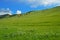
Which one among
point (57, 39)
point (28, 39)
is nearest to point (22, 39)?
point (28, 39)

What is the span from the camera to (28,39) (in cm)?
2444

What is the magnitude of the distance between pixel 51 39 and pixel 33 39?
2.20 metres

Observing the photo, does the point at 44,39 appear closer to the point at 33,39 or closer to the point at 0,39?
the point at 33,39

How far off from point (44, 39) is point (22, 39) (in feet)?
8.77

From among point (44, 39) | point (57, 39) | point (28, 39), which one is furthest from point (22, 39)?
point (57, 39)

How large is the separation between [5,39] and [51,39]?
5639mm

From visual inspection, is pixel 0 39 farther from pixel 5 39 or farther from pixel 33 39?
pixel 33 39

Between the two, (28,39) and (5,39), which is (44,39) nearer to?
(28,39)

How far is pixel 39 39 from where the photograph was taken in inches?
968

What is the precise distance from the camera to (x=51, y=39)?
81.3ft

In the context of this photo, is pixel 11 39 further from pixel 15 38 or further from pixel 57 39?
pixel 57 39

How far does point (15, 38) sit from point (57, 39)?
208 inches

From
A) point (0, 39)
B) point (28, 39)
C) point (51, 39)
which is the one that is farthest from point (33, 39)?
point (0, 39)

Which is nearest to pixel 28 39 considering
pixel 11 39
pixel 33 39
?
pixel 33 39
